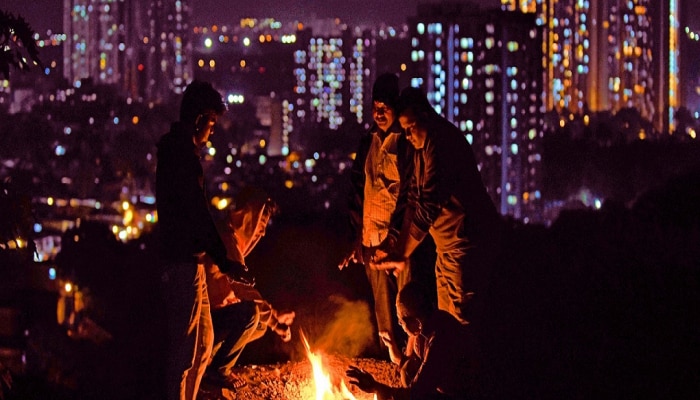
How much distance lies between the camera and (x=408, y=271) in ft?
22.2

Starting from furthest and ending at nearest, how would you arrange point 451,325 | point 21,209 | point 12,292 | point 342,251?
1. point 342,251
2. point 12,292
3. point 451,325
4. point 21,209

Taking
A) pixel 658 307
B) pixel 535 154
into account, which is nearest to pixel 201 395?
pixel 658 307

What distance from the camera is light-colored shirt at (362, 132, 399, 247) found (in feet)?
22.1

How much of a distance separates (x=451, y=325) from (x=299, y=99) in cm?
12894

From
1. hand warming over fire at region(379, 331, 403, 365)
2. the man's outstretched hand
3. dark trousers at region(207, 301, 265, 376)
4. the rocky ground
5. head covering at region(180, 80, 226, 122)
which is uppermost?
head covering at region(180, 80, 226, 122)

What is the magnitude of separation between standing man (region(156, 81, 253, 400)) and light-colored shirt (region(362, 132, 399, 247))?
1376 millimetres

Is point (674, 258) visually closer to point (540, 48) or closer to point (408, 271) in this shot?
point (408, 271)

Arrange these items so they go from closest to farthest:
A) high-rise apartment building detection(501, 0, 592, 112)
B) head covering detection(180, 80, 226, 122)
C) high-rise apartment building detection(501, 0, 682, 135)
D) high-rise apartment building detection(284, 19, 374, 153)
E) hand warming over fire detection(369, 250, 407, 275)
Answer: head covering detection(180, 80, 226, 122) → hand warming over fire detection(369, 250, 407, 275) → high-rise apartment building detection(284, 19, 374, 153) → high-rise apartment building detection(501, 0, 592, 112) → high-rise apartment building detection(501, 0, 682, 135)

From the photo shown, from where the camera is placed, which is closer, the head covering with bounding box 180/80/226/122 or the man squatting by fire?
the head covering with bounding box 180/80/226/122

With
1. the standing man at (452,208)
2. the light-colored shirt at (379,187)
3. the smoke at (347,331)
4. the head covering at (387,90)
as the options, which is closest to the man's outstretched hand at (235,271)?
the standing man at (452,208)

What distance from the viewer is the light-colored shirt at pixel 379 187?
6.72 meters

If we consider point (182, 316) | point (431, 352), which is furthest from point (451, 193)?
point (182, 316)

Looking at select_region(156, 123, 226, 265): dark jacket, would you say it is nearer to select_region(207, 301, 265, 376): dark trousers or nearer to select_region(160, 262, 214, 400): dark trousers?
select_region(160, 262, 214, 400): dark trousers

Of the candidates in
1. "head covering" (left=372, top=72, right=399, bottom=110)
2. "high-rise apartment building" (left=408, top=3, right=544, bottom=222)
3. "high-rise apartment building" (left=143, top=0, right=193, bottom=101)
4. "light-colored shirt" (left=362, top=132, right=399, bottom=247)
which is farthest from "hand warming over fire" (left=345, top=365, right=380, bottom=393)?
"high-rise apartment building" (left=143, top=0, right=193, bottom=101)
